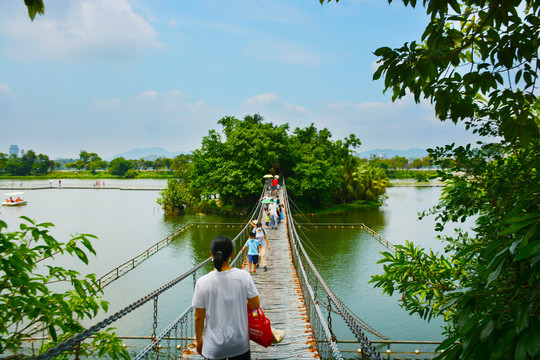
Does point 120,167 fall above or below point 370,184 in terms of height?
above

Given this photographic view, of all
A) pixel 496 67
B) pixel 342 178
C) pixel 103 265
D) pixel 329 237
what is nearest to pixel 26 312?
pixel 496 67

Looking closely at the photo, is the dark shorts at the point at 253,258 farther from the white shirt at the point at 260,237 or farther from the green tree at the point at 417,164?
the green tree at the point at 417,164

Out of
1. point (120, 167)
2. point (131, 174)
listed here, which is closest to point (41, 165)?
point (120, 167)

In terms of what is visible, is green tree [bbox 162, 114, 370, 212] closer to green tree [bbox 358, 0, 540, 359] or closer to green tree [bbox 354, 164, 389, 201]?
green tree [bbox 354, 164, 389, 201]

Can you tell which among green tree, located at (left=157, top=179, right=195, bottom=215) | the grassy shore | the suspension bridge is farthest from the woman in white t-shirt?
the grassy shore

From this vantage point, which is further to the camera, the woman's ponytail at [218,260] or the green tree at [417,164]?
the green tree at [417,164]

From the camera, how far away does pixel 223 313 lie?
1.68m

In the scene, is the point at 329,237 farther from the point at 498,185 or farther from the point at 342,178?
the point at 498,185

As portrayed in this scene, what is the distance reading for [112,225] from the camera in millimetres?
18312

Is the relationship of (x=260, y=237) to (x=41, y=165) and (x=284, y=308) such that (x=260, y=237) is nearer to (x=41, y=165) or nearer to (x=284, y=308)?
(x=284, y=308)

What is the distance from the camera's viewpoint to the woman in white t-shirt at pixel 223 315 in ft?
5.48

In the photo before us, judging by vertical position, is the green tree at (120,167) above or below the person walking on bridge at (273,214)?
above

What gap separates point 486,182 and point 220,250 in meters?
2.37

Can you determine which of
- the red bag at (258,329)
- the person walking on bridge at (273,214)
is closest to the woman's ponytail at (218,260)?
the red bag at (258,329)
